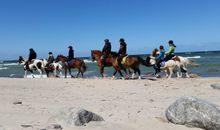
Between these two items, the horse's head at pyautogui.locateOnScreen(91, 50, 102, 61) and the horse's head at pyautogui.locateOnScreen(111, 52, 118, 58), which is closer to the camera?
the horse's head at pyautogui.locateOnScreen(111, 52, 118, 58)

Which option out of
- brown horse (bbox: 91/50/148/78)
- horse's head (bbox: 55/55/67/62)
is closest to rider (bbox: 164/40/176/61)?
brown horse (bbox: 91/50/148/78)

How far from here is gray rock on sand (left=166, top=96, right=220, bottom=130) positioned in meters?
9.01

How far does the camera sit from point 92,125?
29.0 feet

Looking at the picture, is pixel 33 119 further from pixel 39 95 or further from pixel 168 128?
pixel 39 95

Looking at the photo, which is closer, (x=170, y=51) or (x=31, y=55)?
(x=170, y=51)

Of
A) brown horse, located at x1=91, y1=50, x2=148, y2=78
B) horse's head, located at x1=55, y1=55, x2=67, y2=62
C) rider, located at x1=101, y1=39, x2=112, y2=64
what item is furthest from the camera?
horse's head, located at x1=55, y1=55, x2=67, y2=62

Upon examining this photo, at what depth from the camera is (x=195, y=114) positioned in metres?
9.27

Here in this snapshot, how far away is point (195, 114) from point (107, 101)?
4.49 meters

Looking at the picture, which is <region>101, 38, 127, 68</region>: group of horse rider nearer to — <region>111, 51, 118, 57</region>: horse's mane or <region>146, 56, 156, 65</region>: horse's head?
<region>111, 51, 118, 57</region>: horse's mane

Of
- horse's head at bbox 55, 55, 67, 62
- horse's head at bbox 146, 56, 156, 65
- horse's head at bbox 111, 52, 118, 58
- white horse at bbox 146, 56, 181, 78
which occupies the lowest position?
white horse at bbox 146, 56, 181, 78

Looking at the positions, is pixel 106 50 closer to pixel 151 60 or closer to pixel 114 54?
pixel 114 54

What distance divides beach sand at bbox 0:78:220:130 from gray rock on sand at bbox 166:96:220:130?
0.20m

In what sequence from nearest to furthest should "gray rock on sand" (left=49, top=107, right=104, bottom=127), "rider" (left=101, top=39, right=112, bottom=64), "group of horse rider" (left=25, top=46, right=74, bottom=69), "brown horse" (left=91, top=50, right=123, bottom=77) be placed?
"gray rock on sand" (left=49, top=107, right=104, bottom=127), "rider" (left=101, top=39, right=112, bottom=64), "brown horse" (left=91, top=50, right=123, bottom=77), "group of horse rider" (left=25, top=46, right=74, bottom=69)

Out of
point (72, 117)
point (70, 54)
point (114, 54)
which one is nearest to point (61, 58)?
point (70, 54)
